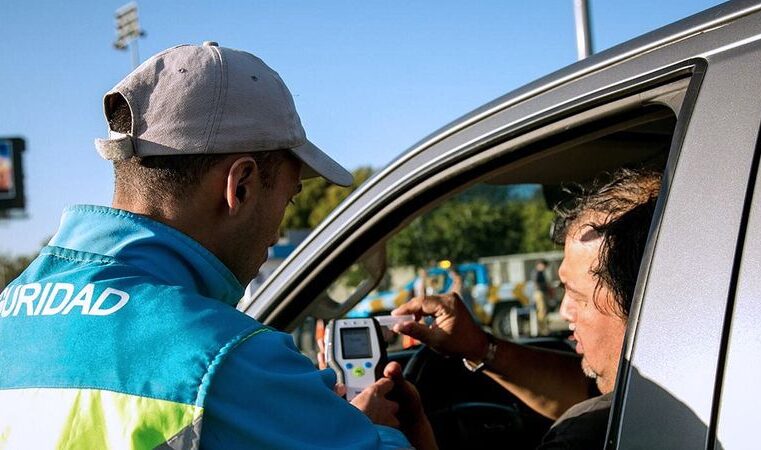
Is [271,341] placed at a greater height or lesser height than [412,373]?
greater

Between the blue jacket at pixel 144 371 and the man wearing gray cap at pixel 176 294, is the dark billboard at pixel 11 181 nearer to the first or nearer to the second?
the man wearing gray cap at pixel 176 294

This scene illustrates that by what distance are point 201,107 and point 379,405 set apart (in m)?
0.74

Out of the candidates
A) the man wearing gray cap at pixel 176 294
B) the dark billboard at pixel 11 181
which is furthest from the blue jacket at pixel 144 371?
the dark billboard at pixel 11 181

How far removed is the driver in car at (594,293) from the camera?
194cm

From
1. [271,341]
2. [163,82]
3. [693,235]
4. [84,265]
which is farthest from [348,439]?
[163,82]

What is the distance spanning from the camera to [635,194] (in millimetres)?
2006

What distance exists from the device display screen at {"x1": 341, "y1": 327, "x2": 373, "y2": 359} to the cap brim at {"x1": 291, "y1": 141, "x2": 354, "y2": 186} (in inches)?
22.0

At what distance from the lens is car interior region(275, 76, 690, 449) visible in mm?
1708

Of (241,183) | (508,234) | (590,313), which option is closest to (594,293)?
(590,313)

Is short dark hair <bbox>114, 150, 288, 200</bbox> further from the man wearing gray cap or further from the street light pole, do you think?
the street light pole

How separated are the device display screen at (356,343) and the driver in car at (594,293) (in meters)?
0.09

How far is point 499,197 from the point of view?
12.1 feet

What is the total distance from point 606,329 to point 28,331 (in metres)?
1.27

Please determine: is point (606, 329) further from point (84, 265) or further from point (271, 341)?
point (84, 265)
